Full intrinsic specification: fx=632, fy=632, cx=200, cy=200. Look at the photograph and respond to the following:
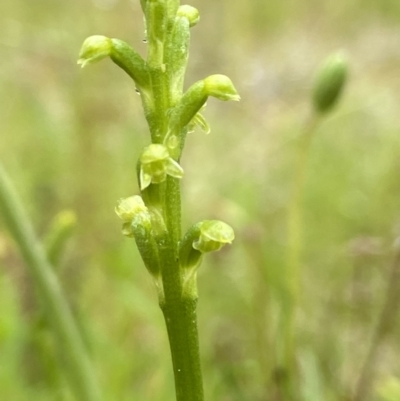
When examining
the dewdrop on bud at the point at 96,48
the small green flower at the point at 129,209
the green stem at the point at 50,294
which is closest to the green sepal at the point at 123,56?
the dewdrop on bud at the point at 96,48

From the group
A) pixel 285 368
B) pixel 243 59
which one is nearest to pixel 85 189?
pixel 285 368

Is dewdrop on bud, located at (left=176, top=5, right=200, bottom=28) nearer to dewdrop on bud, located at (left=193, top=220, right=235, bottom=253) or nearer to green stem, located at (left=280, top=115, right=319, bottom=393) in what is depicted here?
dewdrop on bud, located at (left=193, top=220, right=235, bottom=253)

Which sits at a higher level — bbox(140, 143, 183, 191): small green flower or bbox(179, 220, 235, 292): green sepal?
bbox(140, 143, 183, 191): small green flower

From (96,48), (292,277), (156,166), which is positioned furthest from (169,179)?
(292,277)

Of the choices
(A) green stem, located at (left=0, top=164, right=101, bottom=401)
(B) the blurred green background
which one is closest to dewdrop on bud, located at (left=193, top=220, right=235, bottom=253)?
(B) the blurred green background

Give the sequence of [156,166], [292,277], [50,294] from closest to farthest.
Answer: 1. [156,166]
2. [50,294]
3. [292,277]

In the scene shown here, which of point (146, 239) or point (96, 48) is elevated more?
point (96, 48)

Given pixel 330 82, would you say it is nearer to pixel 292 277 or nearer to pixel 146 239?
pixel 292 277
